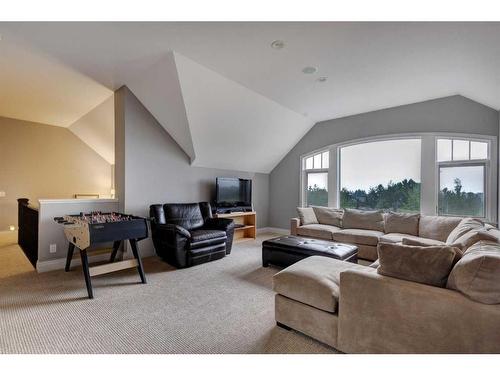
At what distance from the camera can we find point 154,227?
3742 millimetres

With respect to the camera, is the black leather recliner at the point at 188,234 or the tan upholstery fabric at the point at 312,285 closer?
the tan upholstery fabric at the point at 312,285

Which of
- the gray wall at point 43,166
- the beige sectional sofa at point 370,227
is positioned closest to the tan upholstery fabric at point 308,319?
the beige sectional sofa at point 370,227

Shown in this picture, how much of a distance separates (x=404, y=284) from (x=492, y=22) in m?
2.22

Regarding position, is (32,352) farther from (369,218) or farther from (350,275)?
(369,218)

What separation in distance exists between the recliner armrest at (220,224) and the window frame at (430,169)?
2.56m

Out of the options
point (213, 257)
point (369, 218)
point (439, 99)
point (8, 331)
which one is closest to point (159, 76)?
point (213, 257)

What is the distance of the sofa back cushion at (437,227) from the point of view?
11.4 feet

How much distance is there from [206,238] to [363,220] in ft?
9.43

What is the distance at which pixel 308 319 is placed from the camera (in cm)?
182

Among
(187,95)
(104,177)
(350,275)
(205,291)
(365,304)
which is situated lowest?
(205,291)

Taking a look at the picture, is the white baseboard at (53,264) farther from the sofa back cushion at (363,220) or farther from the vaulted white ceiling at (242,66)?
the sofa back cushion at (363,220)

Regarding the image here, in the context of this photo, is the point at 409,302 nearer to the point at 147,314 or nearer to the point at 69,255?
→ the point at 147,314

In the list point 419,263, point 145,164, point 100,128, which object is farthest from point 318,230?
point 100,128

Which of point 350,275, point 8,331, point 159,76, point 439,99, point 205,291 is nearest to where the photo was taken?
point 350,275
